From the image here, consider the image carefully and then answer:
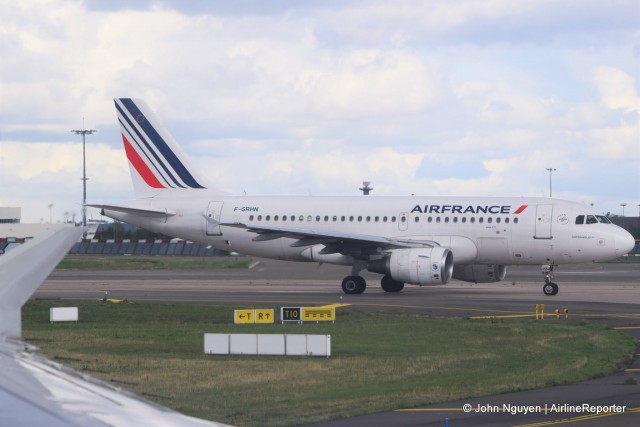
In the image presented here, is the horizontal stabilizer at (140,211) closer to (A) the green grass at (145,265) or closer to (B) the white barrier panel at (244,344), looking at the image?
(B) the white barrier panel at (244,344)

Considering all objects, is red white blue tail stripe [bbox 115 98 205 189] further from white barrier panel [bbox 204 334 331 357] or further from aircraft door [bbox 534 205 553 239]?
white barrier panel [bbox 204 334 331 357]

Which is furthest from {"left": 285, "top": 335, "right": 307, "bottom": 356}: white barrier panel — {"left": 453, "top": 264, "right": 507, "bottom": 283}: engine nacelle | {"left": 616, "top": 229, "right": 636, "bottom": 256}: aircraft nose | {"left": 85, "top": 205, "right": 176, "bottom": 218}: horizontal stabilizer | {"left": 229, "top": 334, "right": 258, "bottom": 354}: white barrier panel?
{"left": 85, "top": 205, "right": 176, "bottom": 218}: horizontal stabilizer

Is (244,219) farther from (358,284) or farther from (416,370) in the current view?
(416,370)

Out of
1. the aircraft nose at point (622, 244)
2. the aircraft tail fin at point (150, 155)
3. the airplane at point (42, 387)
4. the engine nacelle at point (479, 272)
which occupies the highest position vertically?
the aircraft tail fin at point (150, 155)

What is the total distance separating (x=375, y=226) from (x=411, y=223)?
5.05 feet

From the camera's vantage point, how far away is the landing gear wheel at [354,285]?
41844 millimetres

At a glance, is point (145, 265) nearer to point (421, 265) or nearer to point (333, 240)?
point (333, 240)

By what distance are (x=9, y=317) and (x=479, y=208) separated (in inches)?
1492

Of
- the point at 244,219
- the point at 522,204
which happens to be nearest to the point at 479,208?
the point at 522,204

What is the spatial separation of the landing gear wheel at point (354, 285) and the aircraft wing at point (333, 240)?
1004 millimetres

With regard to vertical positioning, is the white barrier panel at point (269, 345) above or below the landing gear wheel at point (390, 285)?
below

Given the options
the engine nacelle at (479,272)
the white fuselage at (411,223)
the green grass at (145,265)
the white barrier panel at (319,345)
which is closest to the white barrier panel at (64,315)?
the white barrier panel at (319,345)

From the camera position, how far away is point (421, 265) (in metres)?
38.8

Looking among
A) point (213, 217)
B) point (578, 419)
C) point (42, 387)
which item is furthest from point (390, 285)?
point (42, 387)
